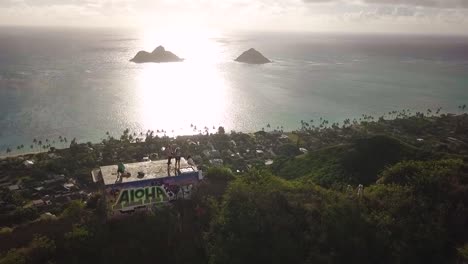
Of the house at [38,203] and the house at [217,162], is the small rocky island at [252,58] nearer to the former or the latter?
the house at [217,162]

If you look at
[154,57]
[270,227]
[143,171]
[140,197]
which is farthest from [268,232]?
[154,57]

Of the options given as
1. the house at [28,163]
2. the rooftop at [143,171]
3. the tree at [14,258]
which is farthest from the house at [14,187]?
the tree at [14,258]

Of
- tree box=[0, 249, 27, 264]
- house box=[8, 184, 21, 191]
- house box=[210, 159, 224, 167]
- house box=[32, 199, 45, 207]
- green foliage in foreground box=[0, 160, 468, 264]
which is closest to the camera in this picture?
tree box=[0, 249, 27, 264]

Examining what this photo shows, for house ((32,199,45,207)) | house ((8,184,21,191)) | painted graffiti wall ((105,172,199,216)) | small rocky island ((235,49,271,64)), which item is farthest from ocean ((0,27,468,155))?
painted graffiti wall ((105,172,199,216))

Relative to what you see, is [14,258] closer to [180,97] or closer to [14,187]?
[14,187]

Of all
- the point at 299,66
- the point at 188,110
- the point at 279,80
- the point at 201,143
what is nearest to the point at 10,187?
the point at 201,143

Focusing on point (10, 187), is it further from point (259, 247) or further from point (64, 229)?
point (259, 247)

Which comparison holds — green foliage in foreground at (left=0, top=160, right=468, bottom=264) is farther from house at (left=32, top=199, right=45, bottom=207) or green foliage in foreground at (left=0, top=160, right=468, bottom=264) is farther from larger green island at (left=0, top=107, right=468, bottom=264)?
house at (left=32, top=199, right=45, bottom=207)
